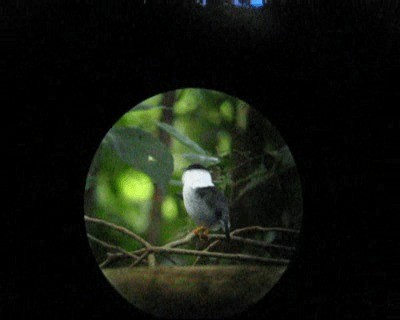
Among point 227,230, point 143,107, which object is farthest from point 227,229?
point 143,107

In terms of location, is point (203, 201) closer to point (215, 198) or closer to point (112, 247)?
Answer: point (215, 198)

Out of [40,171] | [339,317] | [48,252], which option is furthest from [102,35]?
[339,317]

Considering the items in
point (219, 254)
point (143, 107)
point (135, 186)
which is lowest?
point (219, 254)

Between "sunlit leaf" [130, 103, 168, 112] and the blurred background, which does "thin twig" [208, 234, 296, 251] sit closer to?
the blurred background

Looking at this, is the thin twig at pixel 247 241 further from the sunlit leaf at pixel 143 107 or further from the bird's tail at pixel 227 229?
the sunlit leaf at pixel 143 107

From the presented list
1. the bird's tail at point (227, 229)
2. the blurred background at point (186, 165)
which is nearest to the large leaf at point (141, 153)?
the blurred background at point (186, 165)

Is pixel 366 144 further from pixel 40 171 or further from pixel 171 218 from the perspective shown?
pixel 40 171

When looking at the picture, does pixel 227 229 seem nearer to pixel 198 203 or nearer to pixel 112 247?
pixel 198 203

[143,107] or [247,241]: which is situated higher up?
[143,107]
